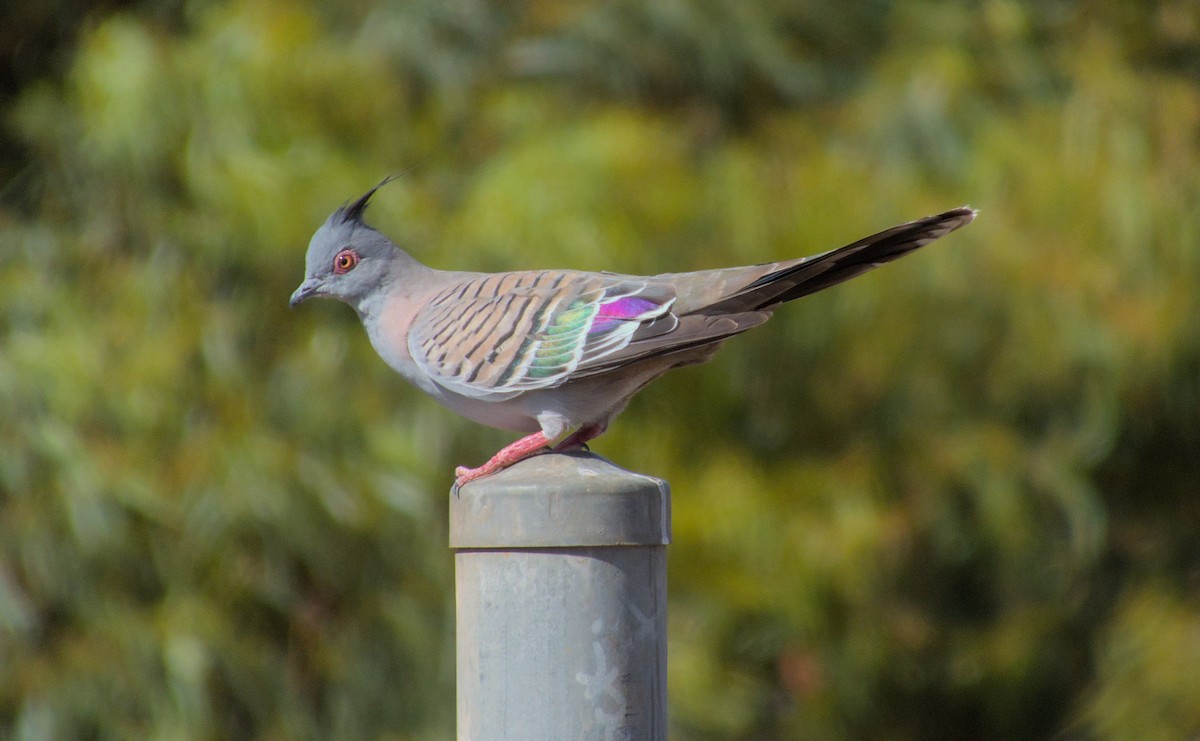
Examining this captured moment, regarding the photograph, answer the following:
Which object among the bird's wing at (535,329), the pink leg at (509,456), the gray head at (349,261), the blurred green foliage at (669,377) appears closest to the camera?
the pink leg at (509,456)

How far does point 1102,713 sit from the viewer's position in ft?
16.3

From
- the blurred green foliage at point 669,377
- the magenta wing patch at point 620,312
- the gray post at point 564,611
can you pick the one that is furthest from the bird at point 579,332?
the blurred green foliage at point 669,377

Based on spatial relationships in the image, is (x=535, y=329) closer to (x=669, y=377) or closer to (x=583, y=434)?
(x=583, y=434)

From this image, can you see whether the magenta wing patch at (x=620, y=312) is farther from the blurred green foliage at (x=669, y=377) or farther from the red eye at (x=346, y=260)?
the blurred green foliage at (x=669, y=377)

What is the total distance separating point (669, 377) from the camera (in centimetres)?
486

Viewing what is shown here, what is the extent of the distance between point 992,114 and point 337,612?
315cm

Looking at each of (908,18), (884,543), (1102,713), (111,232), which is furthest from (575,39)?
(1102,713)

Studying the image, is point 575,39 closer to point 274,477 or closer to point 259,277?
point 259,277

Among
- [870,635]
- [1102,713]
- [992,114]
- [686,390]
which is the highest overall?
[992,114]

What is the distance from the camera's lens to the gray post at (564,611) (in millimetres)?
1869

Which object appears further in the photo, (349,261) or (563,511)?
(349,261)

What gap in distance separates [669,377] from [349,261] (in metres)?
2.28

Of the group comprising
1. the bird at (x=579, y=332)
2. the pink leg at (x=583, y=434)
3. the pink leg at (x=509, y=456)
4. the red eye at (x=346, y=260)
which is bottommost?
the pink leg at (x=509, y=456)

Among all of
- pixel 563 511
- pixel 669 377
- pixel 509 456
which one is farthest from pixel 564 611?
pixel 669 377
